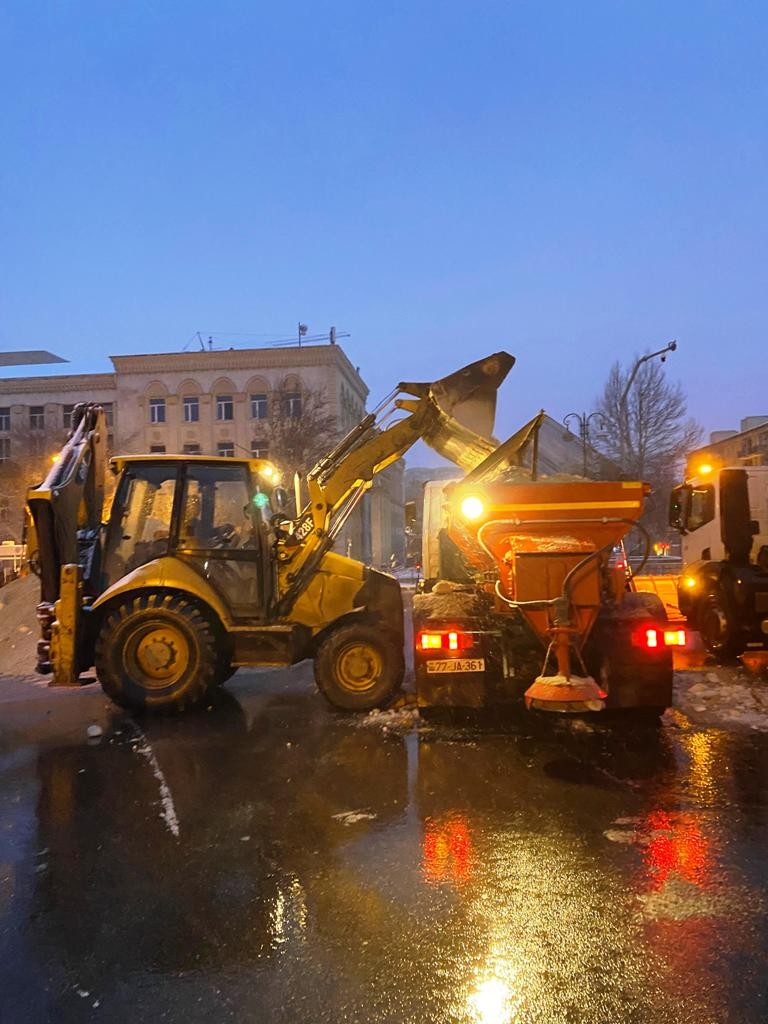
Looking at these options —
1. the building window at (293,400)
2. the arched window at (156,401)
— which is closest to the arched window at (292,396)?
the building window at (293,400)

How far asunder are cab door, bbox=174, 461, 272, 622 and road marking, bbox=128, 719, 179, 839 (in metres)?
1.53

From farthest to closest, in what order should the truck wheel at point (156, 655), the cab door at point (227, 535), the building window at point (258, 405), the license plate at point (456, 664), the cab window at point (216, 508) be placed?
the building window at point (258, 405) → the cab window at point (216, 508) → the cab door at point (227, 535) → the truck wheel at point (156, 655) → the license plate at point (456, 664)

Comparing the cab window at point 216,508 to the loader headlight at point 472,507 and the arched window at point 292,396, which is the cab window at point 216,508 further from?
the arched window at point 292,396

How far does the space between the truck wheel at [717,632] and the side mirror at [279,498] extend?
646cm

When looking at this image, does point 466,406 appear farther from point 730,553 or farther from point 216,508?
point 730,553

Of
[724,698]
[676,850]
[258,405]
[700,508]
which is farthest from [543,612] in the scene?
[258,405]

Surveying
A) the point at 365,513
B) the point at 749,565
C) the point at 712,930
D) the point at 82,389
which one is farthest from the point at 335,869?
the point at 82,389

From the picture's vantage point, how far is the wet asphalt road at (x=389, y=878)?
10.0 feet

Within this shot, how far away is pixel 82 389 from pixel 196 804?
51.9 meters

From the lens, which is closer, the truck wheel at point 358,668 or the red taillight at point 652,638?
the red taillight at point 652,638

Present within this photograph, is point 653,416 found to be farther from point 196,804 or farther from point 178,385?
point 196,804

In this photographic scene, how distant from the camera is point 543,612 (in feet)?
22.0

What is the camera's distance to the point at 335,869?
423 centimetres

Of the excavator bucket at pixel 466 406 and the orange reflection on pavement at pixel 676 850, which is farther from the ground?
the excavator bucket at pixel 466 406
